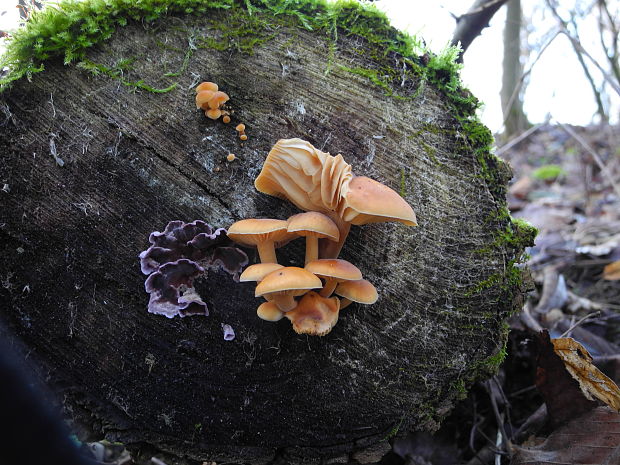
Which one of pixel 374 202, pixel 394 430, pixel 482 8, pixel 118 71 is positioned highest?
pixel 482 8

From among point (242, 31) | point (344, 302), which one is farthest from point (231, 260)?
point (242, 31)

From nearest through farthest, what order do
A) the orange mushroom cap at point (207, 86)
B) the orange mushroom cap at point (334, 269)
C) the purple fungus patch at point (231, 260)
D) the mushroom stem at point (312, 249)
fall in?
the orange mushroom cap at point (334, 269)
the mushroom stem at point (312, 249)
the purple fungus patch at point (231, 260)
the orange mushroom cap at point (207, 86)

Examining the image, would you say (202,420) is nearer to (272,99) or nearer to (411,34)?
(272,99)

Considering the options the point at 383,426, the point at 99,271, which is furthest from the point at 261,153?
Result: the point at 383,426

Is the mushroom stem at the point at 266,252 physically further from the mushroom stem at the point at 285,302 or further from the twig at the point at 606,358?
the twig at the point at 606,358

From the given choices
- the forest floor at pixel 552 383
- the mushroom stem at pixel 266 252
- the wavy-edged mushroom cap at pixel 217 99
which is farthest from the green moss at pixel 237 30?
the forest floor at pixel 552 383

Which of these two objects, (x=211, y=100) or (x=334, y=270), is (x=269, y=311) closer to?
(x=334, y=270)

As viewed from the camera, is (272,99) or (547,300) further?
(547,300)
